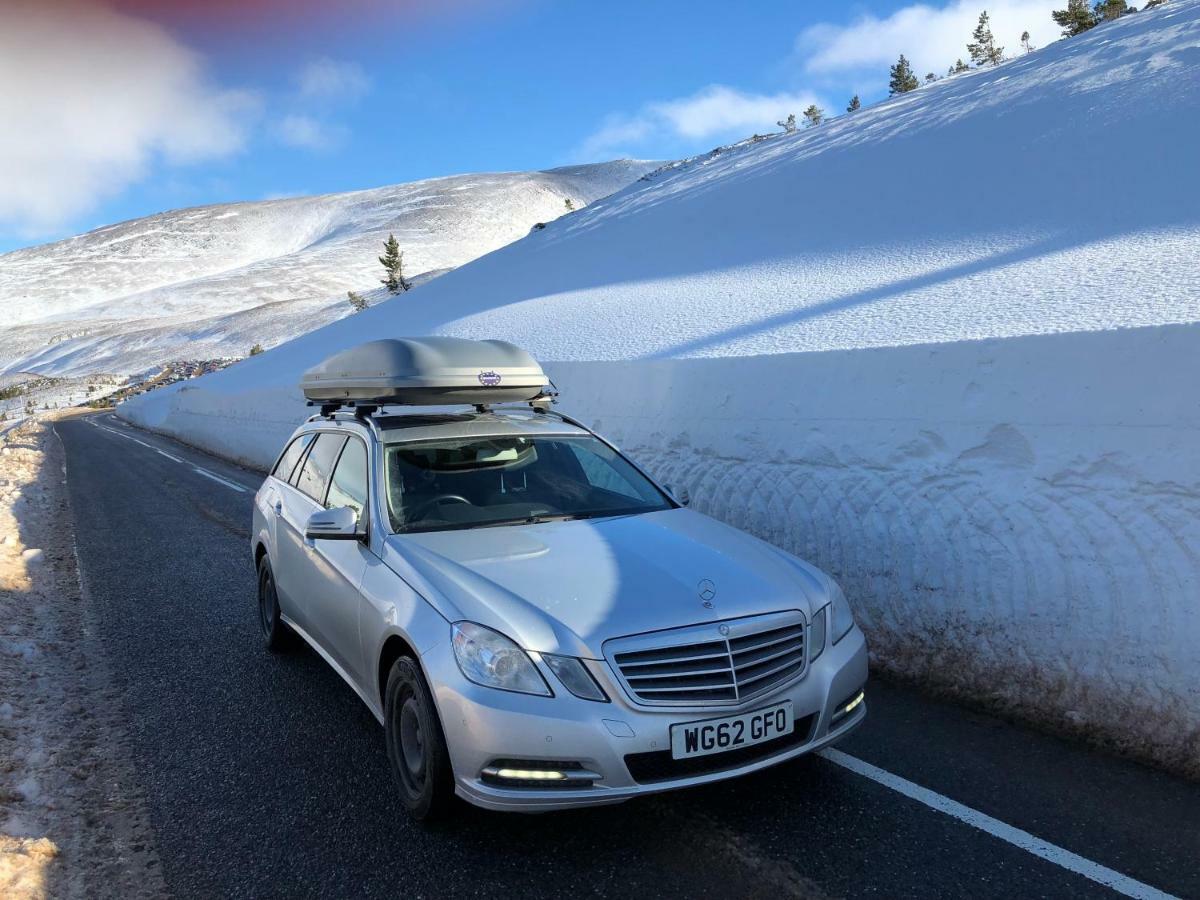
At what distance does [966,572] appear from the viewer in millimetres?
4965

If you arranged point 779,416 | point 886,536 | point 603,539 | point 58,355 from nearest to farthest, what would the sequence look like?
point 603,539
point 886,536
point 779,416
point 58,355

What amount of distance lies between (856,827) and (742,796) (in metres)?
0.48

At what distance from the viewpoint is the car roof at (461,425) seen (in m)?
4.78

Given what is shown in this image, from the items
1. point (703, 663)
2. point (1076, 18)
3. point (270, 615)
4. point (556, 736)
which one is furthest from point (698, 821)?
point (1076, 18)

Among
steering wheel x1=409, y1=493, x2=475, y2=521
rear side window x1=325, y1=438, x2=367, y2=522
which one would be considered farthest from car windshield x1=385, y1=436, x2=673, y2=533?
rear side window x1=325, y1=438, x2=367, y2=522

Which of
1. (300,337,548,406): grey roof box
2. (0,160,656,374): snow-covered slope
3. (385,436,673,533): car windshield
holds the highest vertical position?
(0,160,656,374): snow-covered slope

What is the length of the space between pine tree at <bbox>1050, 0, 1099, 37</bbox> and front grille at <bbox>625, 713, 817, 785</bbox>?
3395cm

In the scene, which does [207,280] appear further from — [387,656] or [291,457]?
[387,656]

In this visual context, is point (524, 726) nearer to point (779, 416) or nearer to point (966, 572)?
point (966, 572)

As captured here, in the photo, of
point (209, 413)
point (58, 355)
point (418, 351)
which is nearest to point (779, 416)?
point (418, 351)

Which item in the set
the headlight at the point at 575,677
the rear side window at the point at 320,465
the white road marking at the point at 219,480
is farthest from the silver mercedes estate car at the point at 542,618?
the white road marking at the point at 219,480

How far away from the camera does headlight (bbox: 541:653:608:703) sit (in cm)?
310

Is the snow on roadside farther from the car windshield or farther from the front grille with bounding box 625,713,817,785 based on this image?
the front grille with bounding box 625,713,817,785

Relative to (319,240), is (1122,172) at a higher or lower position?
lower
